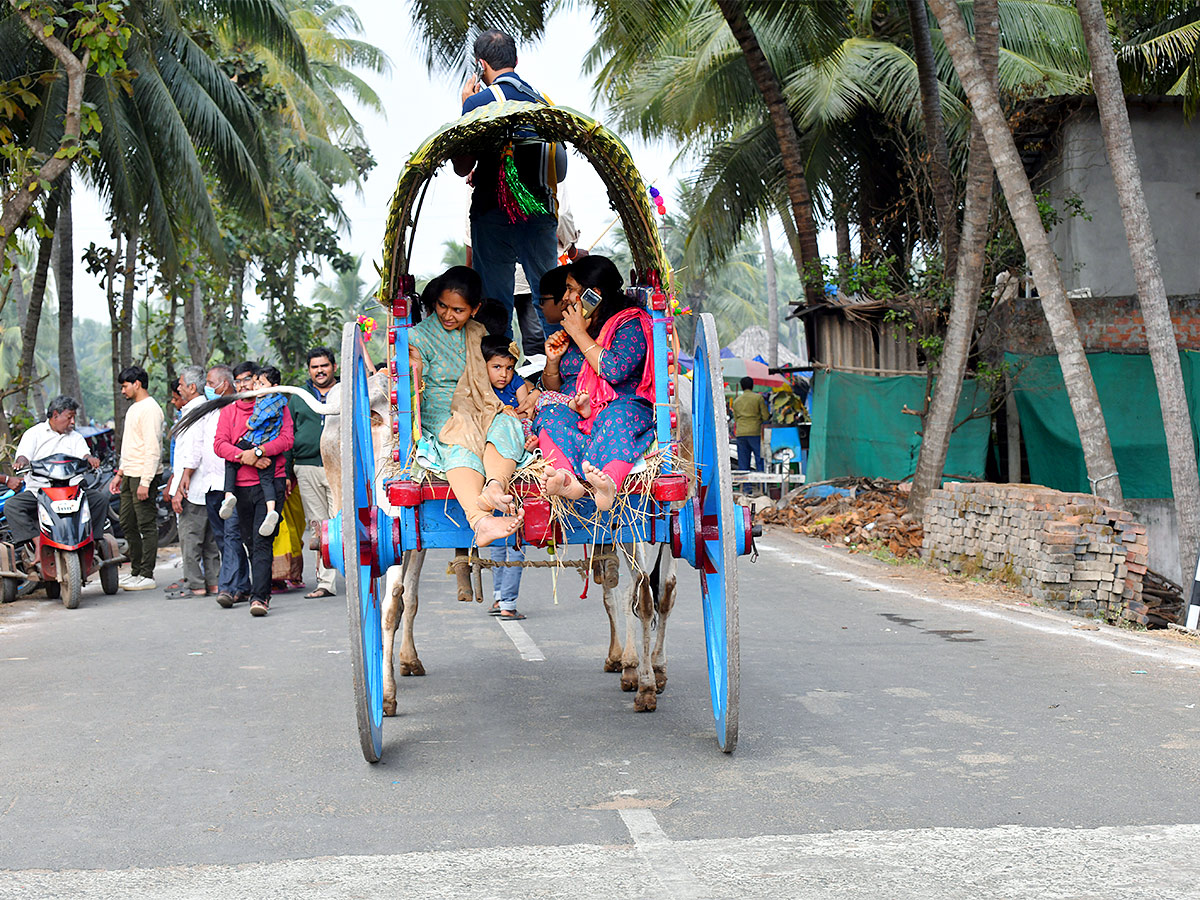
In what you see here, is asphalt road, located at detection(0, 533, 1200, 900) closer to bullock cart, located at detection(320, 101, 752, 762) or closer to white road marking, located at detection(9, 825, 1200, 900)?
white road marking, located at detection(9, 825, 1200, 900)

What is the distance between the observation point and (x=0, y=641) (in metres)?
8.93

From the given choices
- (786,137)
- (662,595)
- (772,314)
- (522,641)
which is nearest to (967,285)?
(786,137)

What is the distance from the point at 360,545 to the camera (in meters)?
5.38

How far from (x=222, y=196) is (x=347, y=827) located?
1880 cm

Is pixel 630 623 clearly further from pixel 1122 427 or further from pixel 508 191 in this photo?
pixel 1122 427

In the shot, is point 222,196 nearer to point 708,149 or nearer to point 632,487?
point 708,149

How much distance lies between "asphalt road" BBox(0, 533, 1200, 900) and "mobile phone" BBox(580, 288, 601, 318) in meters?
1.98

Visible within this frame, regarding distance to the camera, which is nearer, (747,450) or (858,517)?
(858,517)

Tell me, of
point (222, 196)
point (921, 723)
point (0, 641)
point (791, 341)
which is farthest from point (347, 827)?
point (791, 341)

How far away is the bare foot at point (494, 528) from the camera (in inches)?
203

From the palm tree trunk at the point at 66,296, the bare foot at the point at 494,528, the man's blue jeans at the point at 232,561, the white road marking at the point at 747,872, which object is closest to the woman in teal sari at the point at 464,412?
the bare foot at the point at 494,528

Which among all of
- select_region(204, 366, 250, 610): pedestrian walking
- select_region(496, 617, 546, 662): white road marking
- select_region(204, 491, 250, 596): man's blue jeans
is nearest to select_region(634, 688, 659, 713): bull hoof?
select_region(496, 617, 546, 662): white road marking

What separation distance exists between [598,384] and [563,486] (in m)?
0.76

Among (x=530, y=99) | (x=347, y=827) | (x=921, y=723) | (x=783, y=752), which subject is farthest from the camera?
(x=530, y=99)
